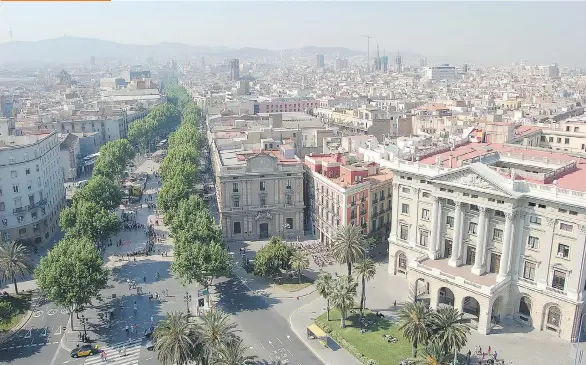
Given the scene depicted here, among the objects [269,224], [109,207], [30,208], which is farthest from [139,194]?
[269,224]

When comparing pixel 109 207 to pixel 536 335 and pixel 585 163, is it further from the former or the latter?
pixel 585 163

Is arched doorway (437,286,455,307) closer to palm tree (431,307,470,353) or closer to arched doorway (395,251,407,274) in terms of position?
arched doorway (395,251,407,274)

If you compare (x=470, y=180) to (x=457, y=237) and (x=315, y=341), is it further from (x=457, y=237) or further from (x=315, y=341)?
(x=315, y=341)

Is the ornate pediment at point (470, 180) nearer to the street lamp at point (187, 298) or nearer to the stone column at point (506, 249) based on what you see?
the stone column at point (506, 249)

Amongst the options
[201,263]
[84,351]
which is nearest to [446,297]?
[201,263]

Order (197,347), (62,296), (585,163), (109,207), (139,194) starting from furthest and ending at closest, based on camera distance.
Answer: (139,194) < (109,207) < (585,163) < (62,296) < (197,347)
